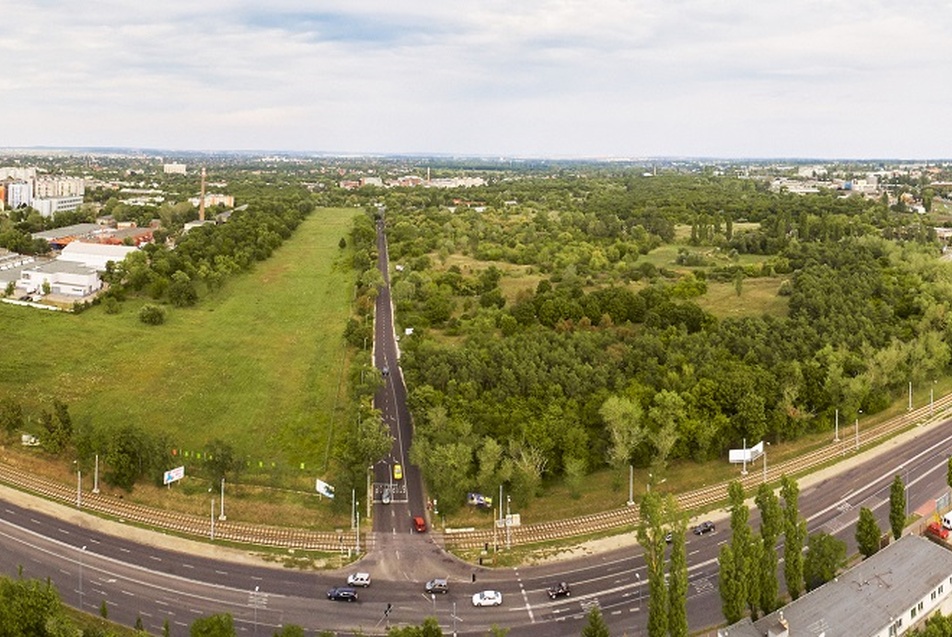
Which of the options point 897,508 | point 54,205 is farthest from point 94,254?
point 897,508

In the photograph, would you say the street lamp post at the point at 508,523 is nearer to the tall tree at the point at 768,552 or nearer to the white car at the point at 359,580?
the white car at the point at 359,580

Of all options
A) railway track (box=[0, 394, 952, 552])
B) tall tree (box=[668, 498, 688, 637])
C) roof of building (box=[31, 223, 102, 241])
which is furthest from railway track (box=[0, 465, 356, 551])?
roof of building (box=[31, 223, 102, 241])

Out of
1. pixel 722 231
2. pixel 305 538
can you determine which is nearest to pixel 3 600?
pixel 305 538

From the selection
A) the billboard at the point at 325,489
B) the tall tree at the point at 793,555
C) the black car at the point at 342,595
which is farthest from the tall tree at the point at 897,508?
the billboard at the point at 325,489

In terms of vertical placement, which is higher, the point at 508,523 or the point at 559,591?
the point at 508,523

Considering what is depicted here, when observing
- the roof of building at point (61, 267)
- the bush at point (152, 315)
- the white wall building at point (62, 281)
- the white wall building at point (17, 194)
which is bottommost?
the bush at point (152, 315)

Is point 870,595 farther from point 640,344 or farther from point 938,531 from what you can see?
point 640,344

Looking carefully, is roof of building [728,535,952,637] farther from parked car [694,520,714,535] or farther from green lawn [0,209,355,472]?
green lawn [0,209,355,472]
